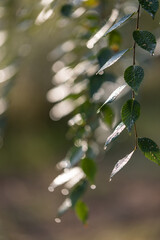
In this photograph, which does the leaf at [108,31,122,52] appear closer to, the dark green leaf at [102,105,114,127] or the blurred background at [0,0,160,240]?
the blurred background at [0,0,160,240]

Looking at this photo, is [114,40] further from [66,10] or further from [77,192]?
[77,192]

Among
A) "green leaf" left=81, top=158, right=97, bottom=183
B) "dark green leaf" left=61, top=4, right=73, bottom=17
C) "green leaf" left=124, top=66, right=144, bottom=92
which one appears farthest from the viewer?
"dark green leaf" left=61, top=4, right=73, bottom=17

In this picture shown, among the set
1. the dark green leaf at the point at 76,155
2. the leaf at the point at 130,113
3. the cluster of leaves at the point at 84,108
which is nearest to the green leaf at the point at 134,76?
the leaf at the point at 130,113

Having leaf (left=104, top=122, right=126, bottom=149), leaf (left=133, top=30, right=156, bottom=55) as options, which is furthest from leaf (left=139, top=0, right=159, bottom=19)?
leaf (left=104, top=122, right=126, bottom=149)

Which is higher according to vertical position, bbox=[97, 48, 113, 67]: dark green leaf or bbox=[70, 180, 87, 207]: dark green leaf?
bbox=[97, 48, 113, 67]: dark green leaf

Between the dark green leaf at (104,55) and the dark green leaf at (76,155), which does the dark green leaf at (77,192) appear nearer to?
the dark green leaf at (76,155)

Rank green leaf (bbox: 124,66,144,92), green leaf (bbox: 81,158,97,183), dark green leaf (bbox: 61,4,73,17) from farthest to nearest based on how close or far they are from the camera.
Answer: dark green leaf (bbox: 61,4,73,17) → green leaf (bbox: 81,158,97,183) → green leaf (bbox: 124,66,144,92)

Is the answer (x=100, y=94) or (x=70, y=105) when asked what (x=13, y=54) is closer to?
(x=70, y=105)

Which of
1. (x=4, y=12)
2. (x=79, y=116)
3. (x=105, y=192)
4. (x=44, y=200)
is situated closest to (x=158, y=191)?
(x=105, y=192)
